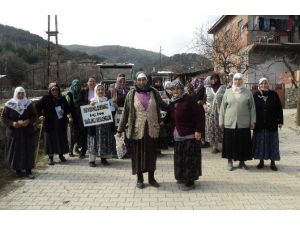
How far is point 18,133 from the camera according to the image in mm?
7859

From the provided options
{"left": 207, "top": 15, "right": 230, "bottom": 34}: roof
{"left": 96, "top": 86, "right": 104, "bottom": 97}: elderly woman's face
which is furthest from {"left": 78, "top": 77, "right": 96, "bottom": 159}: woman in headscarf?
{"left": 207, "top": 15, "right": 230, "bottom": 34}: roof

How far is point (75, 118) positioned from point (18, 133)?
192 cm

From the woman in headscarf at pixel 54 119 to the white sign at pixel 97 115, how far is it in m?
0.60

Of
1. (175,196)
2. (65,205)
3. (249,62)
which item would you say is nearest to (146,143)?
(175,196)

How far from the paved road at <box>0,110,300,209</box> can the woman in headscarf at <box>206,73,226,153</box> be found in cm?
124

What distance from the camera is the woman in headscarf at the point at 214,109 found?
10.0 metres

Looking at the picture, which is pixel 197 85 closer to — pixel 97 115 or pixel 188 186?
pixel 97 115

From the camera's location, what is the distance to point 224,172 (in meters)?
8.30

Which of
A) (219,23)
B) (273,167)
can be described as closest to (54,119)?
(273,167)

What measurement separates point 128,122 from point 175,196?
60.0 inches

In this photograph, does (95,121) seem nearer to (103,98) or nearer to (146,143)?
(103,98)

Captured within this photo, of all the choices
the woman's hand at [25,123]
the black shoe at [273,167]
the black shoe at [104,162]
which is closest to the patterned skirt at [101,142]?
the black shoe at [104,162]

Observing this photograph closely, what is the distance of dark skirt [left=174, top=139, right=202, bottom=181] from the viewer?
6934mm

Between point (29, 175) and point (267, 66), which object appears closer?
point (29, 175)
